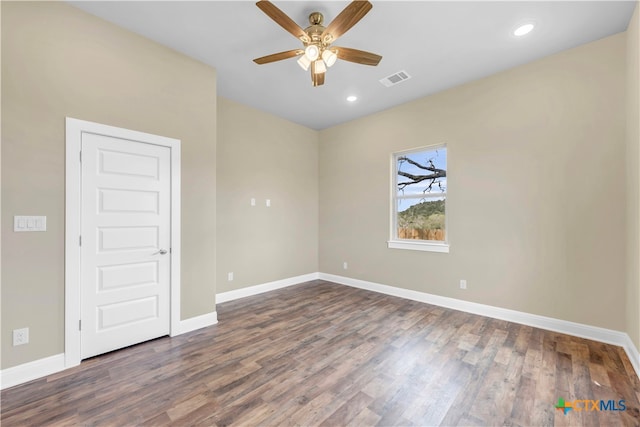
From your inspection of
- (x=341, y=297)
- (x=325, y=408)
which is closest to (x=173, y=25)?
(x=325, y=408)

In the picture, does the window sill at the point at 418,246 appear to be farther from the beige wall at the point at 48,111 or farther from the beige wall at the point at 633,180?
the beige wall at the point at 48,111

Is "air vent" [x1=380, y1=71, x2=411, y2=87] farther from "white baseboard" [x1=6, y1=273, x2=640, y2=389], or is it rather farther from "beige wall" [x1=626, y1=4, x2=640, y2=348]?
"white baseboard" [x1=6, y1=273, x2=640, y2=389]

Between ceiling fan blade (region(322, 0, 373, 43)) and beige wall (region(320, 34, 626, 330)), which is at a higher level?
ceiling fan blade (region(322, 0, 373, 43))

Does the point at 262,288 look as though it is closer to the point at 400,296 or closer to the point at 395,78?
the point at 400,296

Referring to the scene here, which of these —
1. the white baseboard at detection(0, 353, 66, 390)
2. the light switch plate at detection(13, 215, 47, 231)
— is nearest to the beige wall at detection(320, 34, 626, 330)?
the white baseboard at detection(0, 353, 66, 390)

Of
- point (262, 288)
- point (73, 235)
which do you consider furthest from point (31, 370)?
point (262, 288)

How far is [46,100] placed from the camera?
217cm

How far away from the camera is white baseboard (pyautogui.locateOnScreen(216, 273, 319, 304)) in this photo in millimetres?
4027

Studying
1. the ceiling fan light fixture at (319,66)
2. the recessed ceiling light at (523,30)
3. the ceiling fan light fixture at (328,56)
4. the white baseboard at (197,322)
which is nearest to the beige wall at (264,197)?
the white baseboard at (197,322)

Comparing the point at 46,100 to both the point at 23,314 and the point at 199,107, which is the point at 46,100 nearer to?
the point at 199,107

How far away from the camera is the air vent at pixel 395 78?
3316 mm

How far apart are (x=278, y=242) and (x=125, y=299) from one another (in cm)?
255

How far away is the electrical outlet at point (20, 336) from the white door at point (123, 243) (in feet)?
1.09

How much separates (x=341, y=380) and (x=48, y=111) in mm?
3224
